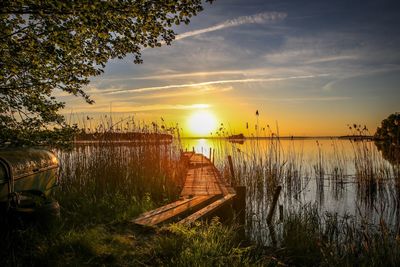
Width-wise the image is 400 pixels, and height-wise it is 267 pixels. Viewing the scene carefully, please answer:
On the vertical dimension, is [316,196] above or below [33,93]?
below

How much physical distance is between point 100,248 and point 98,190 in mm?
4158

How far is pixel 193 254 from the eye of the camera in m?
3.31

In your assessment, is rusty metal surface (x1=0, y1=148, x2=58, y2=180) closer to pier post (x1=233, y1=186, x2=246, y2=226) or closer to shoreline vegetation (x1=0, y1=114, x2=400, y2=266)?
shoreline vegetation (x1=0, y1=114, x2=400, y2=266)

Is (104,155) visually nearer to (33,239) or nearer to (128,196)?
(128,196)

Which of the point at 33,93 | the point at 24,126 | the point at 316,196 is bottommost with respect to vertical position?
the point at 316,196

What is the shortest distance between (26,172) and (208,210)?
3.00 m

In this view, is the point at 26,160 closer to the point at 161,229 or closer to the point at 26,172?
the point at 26,172

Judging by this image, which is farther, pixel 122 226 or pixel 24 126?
pixel 24 126

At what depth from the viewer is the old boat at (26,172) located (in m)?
3.59

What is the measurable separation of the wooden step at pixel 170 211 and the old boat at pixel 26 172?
1.49 meters

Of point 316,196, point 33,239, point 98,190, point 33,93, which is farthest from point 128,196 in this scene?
point 316,196

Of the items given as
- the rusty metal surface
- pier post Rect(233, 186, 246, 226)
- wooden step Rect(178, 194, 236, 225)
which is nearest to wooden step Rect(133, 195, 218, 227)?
wooden step Rect(178, 194, 236, 225)

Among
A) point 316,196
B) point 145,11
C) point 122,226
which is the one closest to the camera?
point 122,226

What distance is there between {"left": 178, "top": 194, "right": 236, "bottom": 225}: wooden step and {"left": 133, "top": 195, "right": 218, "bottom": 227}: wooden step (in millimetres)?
251
